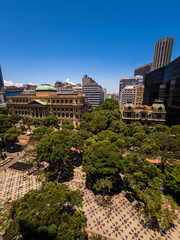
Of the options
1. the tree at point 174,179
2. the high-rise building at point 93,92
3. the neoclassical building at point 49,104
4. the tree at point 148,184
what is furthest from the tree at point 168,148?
the high-rise building at point 93,92

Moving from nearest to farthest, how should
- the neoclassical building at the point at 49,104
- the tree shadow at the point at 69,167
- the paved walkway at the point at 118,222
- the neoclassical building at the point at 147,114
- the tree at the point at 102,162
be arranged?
the paved walkway at the point at 118,222 < the tree at the point at 102,162 < the tree shadow at the point at 69,167 < the neoclassical building at the point at 147,114 < the neoclassical building at the point at 49,104

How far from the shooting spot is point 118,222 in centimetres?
2269

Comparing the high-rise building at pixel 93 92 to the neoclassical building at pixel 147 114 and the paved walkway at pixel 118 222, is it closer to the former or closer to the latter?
the neoclassical building at pixel 147 114

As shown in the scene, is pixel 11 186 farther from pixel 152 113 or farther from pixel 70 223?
pixel 152 113

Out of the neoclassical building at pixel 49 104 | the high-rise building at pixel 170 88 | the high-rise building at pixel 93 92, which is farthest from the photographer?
the high-rise building at pixel 93 92

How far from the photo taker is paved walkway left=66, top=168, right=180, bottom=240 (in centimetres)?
2070

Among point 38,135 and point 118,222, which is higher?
point 38,135

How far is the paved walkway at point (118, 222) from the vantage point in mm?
20703

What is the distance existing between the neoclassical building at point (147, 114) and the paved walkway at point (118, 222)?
42.9 metres

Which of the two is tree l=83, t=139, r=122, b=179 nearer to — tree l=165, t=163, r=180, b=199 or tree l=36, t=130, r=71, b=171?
tree l=36, t=130, r=71, b=171

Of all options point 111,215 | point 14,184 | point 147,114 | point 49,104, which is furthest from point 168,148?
point 49,104

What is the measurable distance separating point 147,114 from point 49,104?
212ft

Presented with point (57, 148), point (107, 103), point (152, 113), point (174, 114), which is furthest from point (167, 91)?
point (57, 148)

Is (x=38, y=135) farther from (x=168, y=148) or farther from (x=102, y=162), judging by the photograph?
(x=168, y=148)
